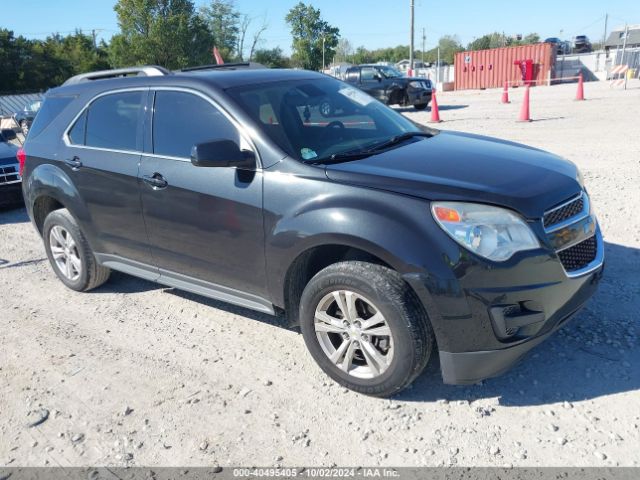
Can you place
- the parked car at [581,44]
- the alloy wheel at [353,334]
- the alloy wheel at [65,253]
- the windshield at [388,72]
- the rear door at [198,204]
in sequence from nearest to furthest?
the alloy wheel at [353,334] → the rear door at [198,204] → the alloy wheel at [65,253] → the windshield at [388,72] → the parked car at [581,44]

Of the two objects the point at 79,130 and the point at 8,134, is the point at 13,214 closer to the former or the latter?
the point at 8,134

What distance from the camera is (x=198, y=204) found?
3691 mm

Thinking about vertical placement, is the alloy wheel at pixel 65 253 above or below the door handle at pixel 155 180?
below

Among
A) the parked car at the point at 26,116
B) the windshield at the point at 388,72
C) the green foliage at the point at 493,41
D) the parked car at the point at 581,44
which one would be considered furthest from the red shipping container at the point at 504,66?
the green foliage at the point at 493,41

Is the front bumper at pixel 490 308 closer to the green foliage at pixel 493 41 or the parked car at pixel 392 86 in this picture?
the parked car at pixel 392 86

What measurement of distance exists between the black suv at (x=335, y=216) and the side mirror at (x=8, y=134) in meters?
5.09

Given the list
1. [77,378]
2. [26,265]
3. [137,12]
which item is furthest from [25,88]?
[77,378]

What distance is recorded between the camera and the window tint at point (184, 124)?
12.2 feet

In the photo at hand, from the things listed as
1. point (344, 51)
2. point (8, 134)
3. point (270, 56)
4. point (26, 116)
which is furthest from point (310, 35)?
point (8, 134)

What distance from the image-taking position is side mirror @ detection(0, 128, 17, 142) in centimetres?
902

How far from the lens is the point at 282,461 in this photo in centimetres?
278

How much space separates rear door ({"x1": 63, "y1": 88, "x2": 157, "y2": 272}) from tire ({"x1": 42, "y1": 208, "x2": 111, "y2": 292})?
0.85ft

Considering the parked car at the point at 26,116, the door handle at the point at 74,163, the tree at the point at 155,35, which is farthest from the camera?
the tree at the point at 155,35

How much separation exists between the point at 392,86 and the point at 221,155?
16.8 m
